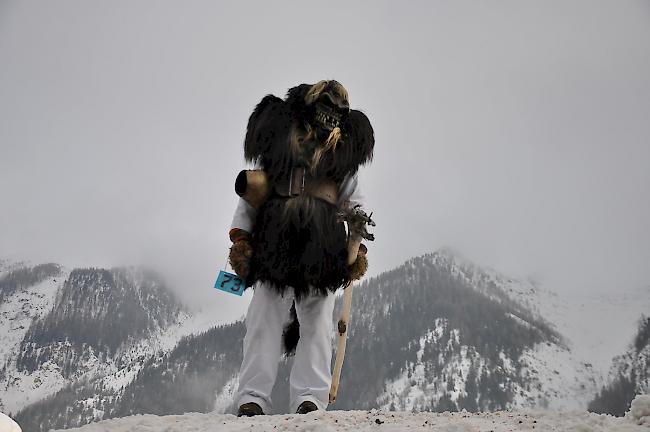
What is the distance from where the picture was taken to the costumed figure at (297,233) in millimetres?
3574

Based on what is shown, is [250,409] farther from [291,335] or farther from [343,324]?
[343,324]

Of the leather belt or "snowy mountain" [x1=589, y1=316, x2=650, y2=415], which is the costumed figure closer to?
the leather belt

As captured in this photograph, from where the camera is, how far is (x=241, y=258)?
12.0 feet

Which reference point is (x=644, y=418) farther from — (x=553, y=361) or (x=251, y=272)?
(x=553, y=361)

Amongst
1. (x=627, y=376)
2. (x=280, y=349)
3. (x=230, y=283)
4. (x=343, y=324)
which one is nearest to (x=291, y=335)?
(x=280, y=349)

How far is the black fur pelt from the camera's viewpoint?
3582 millimetres

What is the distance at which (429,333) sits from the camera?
142 metres

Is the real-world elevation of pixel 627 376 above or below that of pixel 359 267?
below

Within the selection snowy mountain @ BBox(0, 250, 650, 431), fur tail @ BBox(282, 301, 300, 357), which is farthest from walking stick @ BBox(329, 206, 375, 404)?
snowy mountain @ BBox(0, 250, 650, 431)

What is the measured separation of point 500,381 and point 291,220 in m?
129

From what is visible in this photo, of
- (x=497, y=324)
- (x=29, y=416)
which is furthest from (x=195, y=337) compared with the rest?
(x=497, y=324)

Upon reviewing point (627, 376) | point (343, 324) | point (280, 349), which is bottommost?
point (627, 376)

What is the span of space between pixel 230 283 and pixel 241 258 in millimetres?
180

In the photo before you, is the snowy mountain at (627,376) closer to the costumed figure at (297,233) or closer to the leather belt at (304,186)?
the costumed figure at (297,233)
